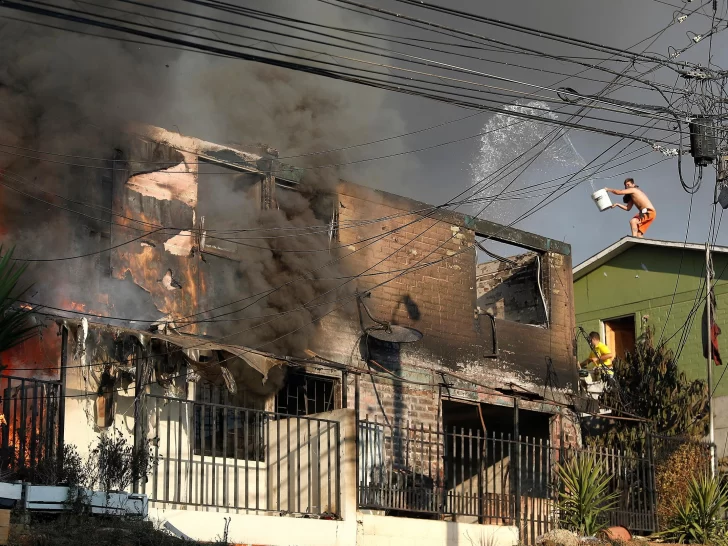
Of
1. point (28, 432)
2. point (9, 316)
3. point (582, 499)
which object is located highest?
point (9, 316)

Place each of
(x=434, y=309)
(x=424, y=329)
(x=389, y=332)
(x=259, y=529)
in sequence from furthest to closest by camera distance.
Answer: (x=434, y=309), (x=424, y=329), (x=389, y=332), (x=259, y=529)

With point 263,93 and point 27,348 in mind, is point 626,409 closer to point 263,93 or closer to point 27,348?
point 263,93

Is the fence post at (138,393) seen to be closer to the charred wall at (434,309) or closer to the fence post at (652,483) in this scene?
the charred wall at (434,309)

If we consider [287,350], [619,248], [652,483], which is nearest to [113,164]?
[287,350]

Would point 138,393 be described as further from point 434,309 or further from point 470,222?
point 470,222

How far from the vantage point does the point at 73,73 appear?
15.1 metres

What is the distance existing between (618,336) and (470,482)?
1261 cm

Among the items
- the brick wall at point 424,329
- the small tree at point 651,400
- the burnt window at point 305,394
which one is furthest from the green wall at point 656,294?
the burnt window at point 305,394

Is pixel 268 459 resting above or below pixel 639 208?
below

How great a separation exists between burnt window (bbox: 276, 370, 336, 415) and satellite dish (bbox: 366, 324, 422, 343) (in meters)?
1.09

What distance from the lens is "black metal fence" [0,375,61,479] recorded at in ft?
36.5

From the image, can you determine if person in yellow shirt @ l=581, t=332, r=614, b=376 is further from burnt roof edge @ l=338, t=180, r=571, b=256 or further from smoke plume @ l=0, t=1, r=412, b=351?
smoke plume @ l=0, t=1, r=412, b=351

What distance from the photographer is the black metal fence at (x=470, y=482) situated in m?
14.3

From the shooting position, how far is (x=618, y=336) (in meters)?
27.0
